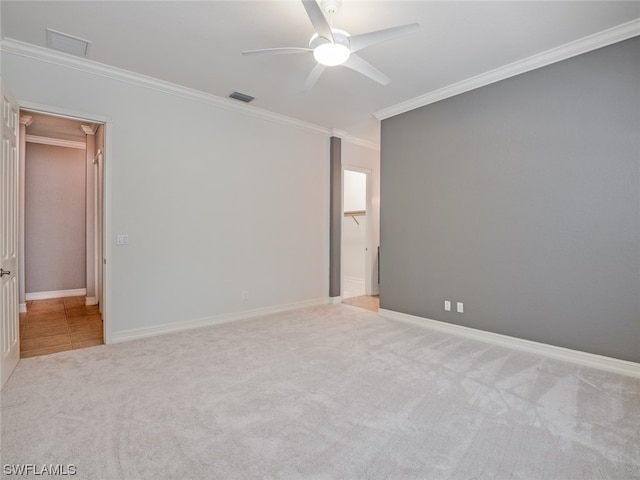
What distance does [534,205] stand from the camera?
327 centimetres

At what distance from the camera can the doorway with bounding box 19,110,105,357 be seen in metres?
5.01

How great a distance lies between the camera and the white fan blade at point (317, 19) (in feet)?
6.14

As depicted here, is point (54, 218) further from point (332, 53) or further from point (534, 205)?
point (534, 205)

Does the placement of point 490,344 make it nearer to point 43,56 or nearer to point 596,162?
point 596,162

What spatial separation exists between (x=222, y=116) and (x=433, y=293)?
11.9ft

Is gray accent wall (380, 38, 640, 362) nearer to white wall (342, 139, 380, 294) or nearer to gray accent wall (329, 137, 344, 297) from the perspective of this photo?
gray accent wall (329, 137, 344, 297)

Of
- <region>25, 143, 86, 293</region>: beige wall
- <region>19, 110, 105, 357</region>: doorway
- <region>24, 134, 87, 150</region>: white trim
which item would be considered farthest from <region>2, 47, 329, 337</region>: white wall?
<region>25, 143, 86, 293</region>: beige wall

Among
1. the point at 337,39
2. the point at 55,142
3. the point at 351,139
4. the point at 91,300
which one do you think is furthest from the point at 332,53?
the point at 55,142

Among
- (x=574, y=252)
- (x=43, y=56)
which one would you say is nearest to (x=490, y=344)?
(x=574, y=252)

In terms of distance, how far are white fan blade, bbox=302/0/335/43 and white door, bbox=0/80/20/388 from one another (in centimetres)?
252

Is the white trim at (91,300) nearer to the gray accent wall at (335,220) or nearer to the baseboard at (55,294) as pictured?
the baseboard at (55,294)

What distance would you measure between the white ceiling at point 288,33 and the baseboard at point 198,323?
2873 mm

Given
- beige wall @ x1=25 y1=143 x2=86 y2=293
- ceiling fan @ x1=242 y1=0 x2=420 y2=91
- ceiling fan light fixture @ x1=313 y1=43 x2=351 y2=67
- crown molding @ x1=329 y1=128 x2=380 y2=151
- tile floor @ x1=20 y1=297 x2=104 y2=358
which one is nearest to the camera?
ceiling fan @ x1=242 y1=0 x2=420 y2=91

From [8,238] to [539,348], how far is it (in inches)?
196
